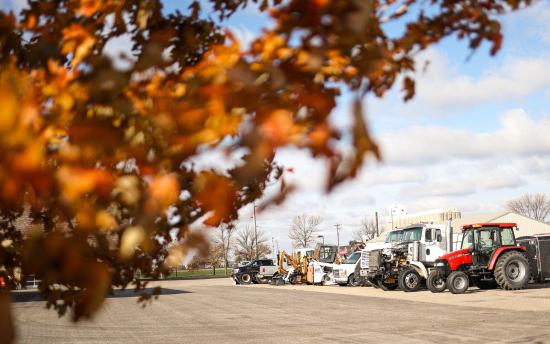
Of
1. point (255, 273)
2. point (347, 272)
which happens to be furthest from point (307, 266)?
point (255, 273)

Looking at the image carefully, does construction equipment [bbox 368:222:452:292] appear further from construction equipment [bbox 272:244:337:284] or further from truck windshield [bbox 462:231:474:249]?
construction equipment [bbox 272:244:337:284]

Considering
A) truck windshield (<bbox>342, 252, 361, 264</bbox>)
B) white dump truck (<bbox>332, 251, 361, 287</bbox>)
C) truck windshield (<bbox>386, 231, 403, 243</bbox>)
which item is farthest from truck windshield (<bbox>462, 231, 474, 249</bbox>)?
truck windshield (<bbox>342, 252, 361, 264</bbox>)

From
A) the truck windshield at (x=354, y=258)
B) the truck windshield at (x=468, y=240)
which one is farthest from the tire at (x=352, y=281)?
the truck windshield at (x=468, y=240)

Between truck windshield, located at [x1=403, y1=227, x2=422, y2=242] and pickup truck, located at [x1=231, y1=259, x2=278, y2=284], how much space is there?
17147 millimetres

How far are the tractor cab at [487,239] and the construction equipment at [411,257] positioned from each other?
5.58 feet

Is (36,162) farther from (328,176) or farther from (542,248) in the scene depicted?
(542,248)

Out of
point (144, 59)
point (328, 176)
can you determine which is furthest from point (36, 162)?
point (328, 176)

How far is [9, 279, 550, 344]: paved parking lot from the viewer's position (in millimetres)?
11133

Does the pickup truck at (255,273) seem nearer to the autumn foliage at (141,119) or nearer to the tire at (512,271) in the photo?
the tire at (512,271)

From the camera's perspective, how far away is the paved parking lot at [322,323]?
11133 millimetres

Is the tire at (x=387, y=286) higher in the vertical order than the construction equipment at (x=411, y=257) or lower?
lower

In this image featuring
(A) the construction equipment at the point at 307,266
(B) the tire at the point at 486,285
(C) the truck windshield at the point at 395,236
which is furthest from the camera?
(A) the construction equipment at the point at 307,266

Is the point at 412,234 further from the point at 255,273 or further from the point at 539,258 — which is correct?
the point at 255,273

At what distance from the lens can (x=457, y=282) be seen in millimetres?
21234
